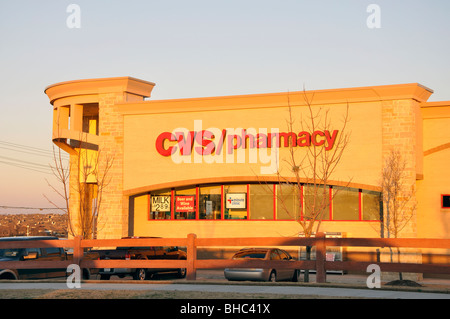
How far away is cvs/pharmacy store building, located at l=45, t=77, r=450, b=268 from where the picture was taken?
105ft

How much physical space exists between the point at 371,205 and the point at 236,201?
7478mm

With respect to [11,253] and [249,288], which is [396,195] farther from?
[11,253]

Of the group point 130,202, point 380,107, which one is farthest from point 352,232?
point 130,202

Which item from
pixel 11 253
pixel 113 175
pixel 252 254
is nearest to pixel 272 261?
pixel 252 254

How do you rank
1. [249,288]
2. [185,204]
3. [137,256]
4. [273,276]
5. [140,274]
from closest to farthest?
[249,288] < [273,276] < [140,274] < [137,256] < [185,204]

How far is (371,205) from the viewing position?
3338 centimetres

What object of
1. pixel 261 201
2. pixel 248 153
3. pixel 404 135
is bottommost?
pixel 261 201

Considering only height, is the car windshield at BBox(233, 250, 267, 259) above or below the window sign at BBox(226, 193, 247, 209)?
below

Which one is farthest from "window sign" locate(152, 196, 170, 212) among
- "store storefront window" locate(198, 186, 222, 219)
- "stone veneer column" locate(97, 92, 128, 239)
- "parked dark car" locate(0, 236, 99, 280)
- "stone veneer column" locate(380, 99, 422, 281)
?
"stone veneer column" locate(380, 99, 422, 281)

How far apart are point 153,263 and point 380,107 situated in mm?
17070

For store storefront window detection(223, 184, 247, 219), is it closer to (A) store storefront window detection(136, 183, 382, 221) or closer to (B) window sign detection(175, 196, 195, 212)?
(A) store storefront window detection(136, 183, 382, 221)

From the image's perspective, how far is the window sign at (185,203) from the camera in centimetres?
3688

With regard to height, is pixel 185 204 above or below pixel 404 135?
below

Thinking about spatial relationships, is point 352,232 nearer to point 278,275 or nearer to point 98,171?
point 278,275
